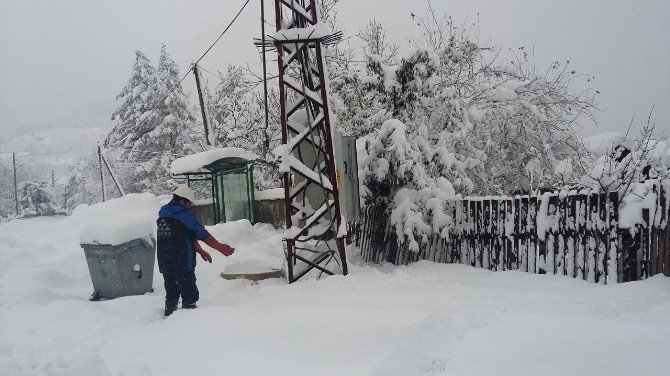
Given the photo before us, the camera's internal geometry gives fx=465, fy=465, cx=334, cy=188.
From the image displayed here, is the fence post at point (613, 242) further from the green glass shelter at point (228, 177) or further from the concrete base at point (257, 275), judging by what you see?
the green glass shelter at point (228, 177)

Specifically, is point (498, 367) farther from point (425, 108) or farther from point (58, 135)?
point (58, 135)

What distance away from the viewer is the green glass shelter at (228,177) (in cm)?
1438

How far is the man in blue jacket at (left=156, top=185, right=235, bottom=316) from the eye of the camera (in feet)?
19.5

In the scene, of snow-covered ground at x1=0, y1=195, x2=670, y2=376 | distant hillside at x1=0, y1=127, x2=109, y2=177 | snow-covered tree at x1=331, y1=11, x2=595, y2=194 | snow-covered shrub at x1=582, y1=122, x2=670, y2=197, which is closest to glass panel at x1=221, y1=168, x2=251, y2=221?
snow-covered tree at x1=331, y1=11, x2=595, y2=194

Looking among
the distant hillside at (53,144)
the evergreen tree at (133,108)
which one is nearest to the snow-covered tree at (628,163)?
the evergreen tree at (133,108)

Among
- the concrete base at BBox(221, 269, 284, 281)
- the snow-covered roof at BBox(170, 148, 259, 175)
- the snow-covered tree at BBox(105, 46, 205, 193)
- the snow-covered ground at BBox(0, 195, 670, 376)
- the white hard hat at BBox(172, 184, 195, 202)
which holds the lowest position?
the concrete base at BBox(221, 269, 284, 281)

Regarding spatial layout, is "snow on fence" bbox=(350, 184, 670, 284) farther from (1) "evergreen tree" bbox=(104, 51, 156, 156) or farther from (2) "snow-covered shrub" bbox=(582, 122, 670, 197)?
(1) "evergreen tree" bbox=(104, 51, 156, 156)

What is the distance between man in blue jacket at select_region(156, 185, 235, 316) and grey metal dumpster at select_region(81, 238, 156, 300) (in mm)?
1339

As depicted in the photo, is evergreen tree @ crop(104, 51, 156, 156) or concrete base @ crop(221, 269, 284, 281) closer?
concrete base @ crop(221, 269, 284, 281)

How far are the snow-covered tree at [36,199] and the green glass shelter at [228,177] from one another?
172ft

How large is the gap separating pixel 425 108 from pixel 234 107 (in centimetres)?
1709

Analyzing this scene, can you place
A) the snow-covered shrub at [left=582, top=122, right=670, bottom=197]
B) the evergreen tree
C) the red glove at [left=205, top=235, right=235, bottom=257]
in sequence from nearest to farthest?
the red glove at [left=205, top=235, right=235, bottom=257] → the snow-covered shrub at [left=582, top=122, right=670, bottom=197] → the evergreen tree

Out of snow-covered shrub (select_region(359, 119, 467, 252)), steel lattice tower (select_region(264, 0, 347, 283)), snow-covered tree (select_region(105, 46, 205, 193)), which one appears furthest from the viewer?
snow-covered tree (select_region(105, 46, 205, 193))

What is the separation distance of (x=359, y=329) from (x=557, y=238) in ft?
13.0
